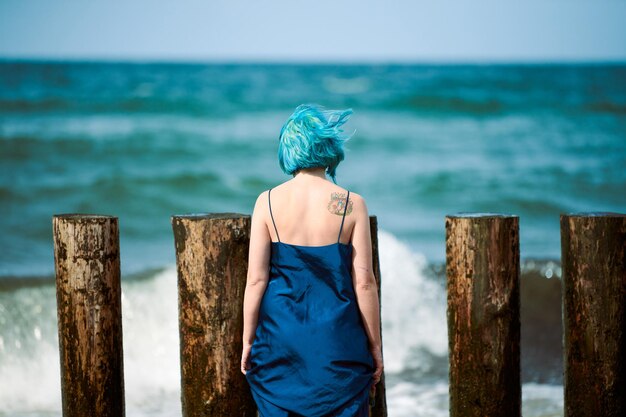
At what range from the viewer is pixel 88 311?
11.4 ft

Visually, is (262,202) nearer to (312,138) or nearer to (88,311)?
(312,138)

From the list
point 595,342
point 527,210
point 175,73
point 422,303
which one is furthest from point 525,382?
point 175,73

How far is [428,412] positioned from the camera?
5539 mm

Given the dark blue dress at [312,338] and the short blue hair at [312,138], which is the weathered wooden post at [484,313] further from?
the short blue hair at [312,138]

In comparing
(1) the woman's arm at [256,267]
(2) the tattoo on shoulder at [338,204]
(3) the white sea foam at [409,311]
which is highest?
(2) the tattoo on shoulder at [338,204]

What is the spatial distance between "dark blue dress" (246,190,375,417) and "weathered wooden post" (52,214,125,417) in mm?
665

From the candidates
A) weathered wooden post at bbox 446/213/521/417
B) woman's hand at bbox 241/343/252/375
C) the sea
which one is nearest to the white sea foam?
the sea

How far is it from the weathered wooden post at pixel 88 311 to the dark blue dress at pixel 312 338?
665mm

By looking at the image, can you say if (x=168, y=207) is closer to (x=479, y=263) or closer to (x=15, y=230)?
(x=15, y=230)

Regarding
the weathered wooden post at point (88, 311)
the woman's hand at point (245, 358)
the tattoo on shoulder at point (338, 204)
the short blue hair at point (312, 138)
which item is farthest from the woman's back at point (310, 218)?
the weathered wooden post at point (88, 311)

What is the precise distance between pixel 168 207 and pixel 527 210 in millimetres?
5315

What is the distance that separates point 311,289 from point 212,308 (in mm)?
430

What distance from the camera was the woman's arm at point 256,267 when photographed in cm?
327

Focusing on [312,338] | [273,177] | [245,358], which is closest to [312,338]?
[312,338]
